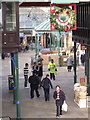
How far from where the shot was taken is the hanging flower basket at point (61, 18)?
1441cm

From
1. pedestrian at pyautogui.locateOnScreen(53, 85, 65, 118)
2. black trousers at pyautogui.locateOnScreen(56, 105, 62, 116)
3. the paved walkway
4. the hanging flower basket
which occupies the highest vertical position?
the hanging flower basket

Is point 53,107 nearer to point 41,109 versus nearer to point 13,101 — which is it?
point 41,109

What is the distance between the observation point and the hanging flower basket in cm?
1441

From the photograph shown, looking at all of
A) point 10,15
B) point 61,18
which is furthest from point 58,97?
point 10,15

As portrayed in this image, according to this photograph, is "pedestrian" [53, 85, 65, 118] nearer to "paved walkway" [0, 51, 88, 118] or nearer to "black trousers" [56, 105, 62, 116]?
"black trousers" [56, 105, 62, 116]

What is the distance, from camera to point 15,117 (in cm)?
1402

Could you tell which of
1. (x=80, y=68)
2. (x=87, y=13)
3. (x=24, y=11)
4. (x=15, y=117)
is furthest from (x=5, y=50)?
(x=24, y=11)

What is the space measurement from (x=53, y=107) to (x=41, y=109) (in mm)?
638

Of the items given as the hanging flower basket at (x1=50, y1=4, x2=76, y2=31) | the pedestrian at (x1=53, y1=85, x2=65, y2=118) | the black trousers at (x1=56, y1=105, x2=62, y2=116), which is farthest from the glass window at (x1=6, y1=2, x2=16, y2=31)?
the black trousers at (x1=56, y1=105, x2=62, y2=116)

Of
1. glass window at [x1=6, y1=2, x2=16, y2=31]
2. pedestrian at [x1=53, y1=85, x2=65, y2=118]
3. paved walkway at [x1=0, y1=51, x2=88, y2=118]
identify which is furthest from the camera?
paved walkway at [x1=0, y1=51, x2=88, y2=118]

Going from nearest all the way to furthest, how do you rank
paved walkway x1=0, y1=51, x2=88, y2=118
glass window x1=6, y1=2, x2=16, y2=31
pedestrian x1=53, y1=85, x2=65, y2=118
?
1. glass window x1=6, y1=2, x2=16, y2=31
2. pedestrian x1=53, y1=85, x2=65, y2=118
3. paved walkway x1=0, y1=51, x2=88, y2=118

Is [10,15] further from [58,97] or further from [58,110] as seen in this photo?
[58,110]

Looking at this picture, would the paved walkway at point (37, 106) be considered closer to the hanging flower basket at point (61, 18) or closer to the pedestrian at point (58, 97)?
the pedestrian at point (58, 97)

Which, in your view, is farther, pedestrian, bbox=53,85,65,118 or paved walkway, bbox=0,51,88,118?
paved walkway, bbox=0,51,88,118
